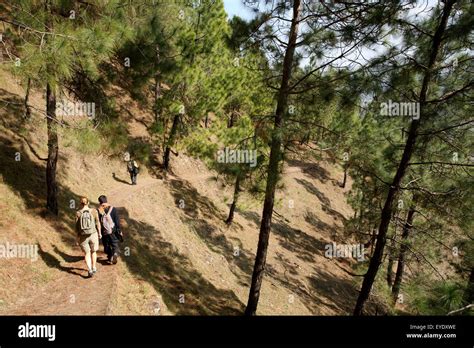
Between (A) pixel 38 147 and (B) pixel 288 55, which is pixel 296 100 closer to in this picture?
(B) pixel 288 55

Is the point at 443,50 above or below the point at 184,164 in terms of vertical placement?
above

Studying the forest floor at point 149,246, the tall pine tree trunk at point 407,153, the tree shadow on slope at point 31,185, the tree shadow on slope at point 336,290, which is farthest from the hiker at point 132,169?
the tall pine tree trunk at point 407,153

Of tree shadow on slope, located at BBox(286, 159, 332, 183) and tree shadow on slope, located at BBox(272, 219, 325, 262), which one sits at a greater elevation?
tree shadow on slope, located at BBox(286, 159, 332, 183)

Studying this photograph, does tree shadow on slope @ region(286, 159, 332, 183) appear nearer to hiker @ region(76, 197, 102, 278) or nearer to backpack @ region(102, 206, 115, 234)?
backpack @ region(102, 206, 115, 234)

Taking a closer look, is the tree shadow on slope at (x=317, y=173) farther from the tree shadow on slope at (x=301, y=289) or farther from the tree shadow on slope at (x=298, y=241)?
the tree shadow on slope at (x=301, y=289)

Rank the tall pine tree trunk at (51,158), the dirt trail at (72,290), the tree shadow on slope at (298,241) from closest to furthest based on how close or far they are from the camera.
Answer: the dirt trail at (72,290) < the tall pine tree trunk at (51,158) < the tree shadow on slope at (298,241)

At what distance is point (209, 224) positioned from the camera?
60.4 ft

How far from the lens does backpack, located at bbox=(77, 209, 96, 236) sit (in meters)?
7.86

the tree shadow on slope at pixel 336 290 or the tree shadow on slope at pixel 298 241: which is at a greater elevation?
the tree shadow on slope at pixel 298 241

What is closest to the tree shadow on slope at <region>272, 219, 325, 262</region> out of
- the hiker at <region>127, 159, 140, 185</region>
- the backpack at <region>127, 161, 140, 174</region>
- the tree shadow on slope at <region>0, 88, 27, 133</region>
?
the hiker at <region>127, 159, 140, 185</region>

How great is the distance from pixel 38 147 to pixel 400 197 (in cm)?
1275

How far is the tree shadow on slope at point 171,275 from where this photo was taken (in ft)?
33.0
